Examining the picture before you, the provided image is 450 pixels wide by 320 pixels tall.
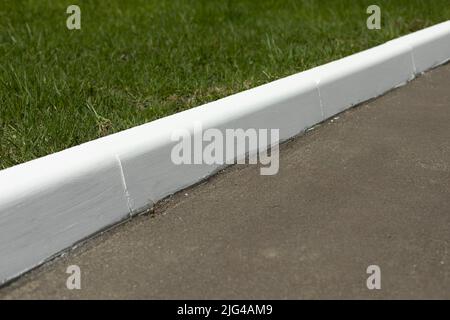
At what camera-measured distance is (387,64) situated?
6285mm

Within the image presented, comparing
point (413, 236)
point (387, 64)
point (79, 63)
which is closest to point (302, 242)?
point (413, 236)

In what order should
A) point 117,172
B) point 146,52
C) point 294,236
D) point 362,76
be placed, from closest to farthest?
point 294,236 < point 117,172 < point 362,76 < point 146,52

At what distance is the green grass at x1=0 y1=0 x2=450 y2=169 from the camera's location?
511cm

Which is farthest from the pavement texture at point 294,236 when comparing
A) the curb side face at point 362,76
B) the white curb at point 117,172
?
the curb side face at point 362,76

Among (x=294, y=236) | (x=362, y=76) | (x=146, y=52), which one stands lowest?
(x=294, y=236)

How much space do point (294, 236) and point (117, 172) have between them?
0.91 metres

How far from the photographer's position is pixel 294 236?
354cm

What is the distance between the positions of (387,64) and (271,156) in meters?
2.12

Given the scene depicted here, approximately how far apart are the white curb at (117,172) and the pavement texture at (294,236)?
85 mm

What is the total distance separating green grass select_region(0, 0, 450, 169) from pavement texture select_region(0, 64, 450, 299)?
111cm

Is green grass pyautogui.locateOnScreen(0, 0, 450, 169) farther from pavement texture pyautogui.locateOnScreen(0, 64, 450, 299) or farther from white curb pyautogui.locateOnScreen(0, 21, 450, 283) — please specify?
pavement texture pyautogui.locateOnScreen(0, 64, 450, 299)

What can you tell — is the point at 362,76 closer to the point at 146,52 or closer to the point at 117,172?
the point at 146,52

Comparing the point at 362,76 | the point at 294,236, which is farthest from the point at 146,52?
the point at 294,236

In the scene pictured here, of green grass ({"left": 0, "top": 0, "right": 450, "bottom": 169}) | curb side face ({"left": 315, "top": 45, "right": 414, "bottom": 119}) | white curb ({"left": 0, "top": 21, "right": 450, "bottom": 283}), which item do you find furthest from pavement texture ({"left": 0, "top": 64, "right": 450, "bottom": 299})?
green grass ({"left": 0, "top": 0, "right": 450, "bottom": 169})
